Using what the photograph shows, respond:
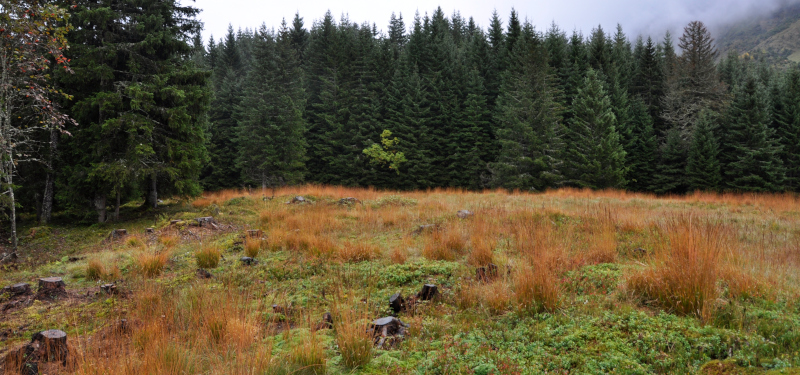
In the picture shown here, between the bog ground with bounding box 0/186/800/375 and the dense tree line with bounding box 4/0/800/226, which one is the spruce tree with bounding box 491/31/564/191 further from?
the bog ground with bounding box 0/186/800/375

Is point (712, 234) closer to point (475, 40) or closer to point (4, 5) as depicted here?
point (4, 5)

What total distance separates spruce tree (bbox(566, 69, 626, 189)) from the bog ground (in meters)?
18.5

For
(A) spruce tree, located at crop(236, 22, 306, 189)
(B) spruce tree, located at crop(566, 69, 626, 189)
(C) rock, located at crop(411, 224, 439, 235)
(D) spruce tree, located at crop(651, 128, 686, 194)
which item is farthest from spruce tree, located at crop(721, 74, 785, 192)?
(A) spruce tree, located at crop(236, 22, 306, 189)

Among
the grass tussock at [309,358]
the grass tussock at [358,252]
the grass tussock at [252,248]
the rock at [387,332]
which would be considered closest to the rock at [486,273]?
the rock at [387,332]

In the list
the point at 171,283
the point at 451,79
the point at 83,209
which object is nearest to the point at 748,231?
the point at 171,283

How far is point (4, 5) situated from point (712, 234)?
12.3 m

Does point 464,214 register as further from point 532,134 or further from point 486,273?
point 532,134

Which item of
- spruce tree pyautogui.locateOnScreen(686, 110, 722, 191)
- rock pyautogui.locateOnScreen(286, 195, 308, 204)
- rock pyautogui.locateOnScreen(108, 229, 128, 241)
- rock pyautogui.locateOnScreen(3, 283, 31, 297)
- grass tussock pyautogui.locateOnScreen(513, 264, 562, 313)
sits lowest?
rock pyautogui.locateOnScreen(108, 229, 128, 241)

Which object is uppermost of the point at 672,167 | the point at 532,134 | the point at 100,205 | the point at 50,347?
the point at 532,134

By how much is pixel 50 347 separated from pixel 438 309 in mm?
3313

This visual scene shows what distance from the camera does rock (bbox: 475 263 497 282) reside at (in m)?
4.23

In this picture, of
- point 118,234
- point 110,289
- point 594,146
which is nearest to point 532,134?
point 594,146

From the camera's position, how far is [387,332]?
3.13 meters

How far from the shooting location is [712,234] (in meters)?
4.05
